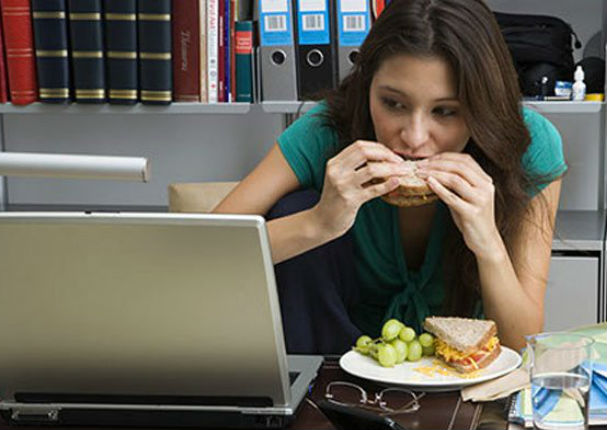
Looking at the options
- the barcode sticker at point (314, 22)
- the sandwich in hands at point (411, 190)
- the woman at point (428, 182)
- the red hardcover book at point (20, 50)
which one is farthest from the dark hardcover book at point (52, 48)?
the sandwich in hands at point (411, 190)

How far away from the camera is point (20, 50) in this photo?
8.66 feet

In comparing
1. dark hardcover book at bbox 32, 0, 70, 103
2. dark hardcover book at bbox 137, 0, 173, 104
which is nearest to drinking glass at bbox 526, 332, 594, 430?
dark hardcover book at bbox 137, 0, 173, 104

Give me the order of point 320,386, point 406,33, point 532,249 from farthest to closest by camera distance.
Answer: point 532,249
point 406,33
point 320,386

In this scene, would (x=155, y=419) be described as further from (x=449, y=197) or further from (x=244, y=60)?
(x=244, y=60)

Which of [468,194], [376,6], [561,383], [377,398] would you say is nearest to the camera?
[561,383]

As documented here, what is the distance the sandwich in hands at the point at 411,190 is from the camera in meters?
1.57

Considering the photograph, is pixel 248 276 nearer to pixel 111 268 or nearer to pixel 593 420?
pixel 111 268

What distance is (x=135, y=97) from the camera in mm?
2629

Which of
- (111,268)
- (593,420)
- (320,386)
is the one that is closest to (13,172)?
(111,268)

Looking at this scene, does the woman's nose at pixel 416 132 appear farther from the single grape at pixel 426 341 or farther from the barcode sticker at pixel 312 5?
the barcode sticker at pixel 312 5

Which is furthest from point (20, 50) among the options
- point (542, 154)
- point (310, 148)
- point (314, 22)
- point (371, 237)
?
point (542, 154)

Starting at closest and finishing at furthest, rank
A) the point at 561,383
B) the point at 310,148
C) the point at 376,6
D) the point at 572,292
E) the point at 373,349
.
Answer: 1. the point at 561,383
2. the point at 373,349
3. the point at 310,148
4. the point at 572,292
5. the point at 376,6

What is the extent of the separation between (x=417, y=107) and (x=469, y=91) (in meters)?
0.08

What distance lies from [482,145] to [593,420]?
2.04 ft
